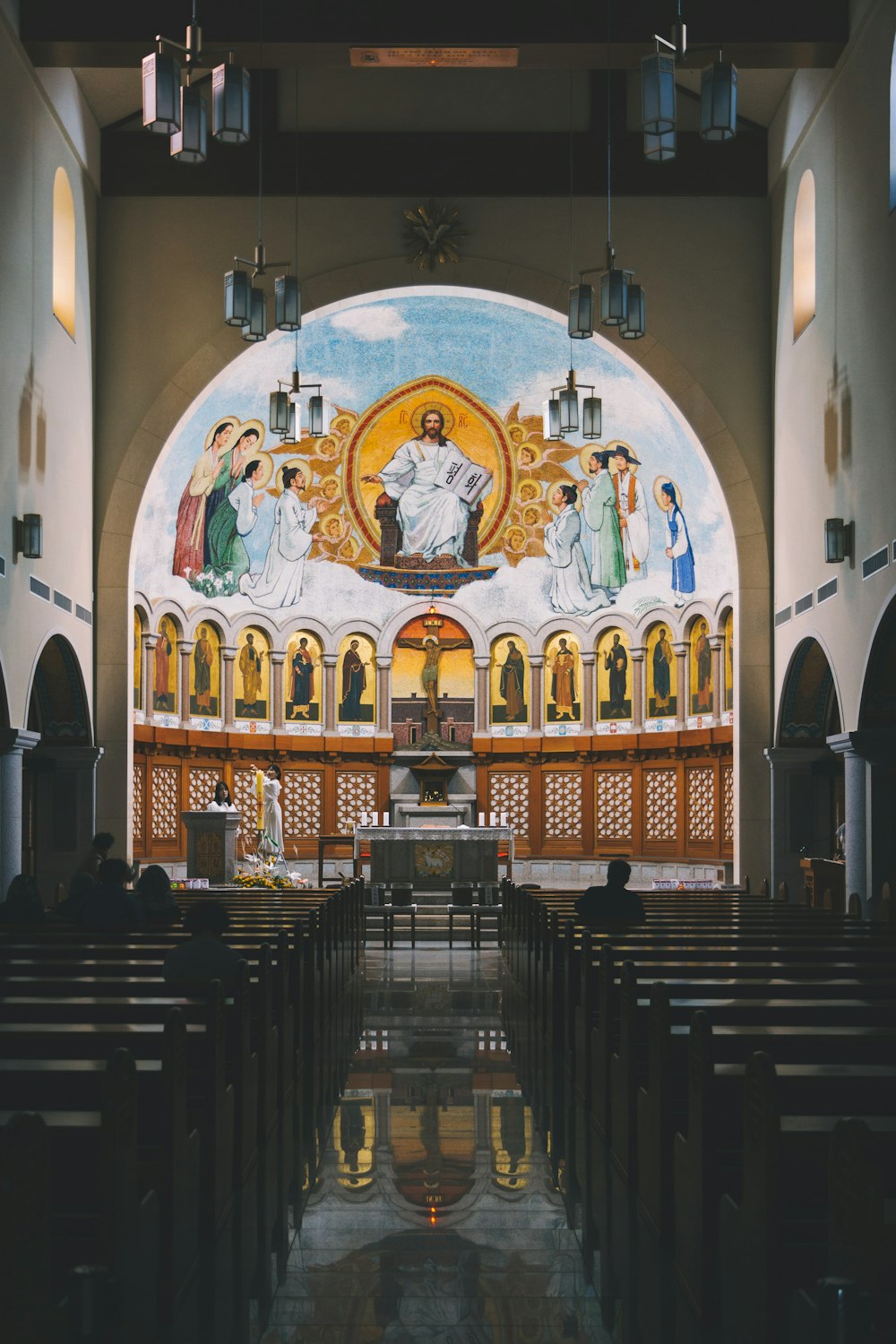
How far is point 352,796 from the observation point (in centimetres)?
2516

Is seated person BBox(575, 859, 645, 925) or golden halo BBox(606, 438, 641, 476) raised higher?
golden halo BBox(606, 438, 641, 476)

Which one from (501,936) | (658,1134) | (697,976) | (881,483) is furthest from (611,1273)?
(501,936)

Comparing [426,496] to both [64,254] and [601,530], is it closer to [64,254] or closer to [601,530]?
[601,530]

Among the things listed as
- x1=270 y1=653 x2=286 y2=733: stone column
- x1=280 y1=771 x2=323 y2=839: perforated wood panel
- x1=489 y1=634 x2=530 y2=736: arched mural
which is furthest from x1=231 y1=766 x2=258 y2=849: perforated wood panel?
x1=489 y1=634 x2=530 y2=736: arched mural

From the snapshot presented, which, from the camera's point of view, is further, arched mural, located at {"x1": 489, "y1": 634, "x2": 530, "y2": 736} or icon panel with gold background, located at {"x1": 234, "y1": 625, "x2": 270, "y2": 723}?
arched mural, located at {"x1": 489, "y1": 634, "x2": 530, "y2": 736}

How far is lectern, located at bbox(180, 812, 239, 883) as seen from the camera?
20.0m

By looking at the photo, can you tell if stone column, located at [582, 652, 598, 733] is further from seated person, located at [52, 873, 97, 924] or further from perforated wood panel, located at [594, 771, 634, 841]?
seated person, located at [52, 873, 97, 924]

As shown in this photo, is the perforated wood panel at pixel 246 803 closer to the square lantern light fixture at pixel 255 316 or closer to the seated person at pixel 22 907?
the square lantern light fixture at pixel 255 316

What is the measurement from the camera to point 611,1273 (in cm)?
492

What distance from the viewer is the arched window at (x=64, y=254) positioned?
57.1 ft

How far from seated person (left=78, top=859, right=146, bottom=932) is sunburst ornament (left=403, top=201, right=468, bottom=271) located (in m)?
11.6

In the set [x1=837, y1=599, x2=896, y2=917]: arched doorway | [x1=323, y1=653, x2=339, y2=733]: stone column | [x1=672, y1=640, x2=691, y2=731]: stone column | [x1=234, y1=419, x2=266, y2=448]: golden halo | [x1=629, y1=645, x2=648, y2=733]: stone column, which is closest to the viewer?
[x1=837, y1=599, x2=896, y2=917]: arched doorway

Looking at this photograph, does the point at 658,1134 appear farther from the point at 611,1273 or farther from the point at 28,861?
the point at 28,861

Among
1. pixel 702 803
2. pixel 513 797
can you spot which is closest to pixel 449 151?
pixel 702 803
